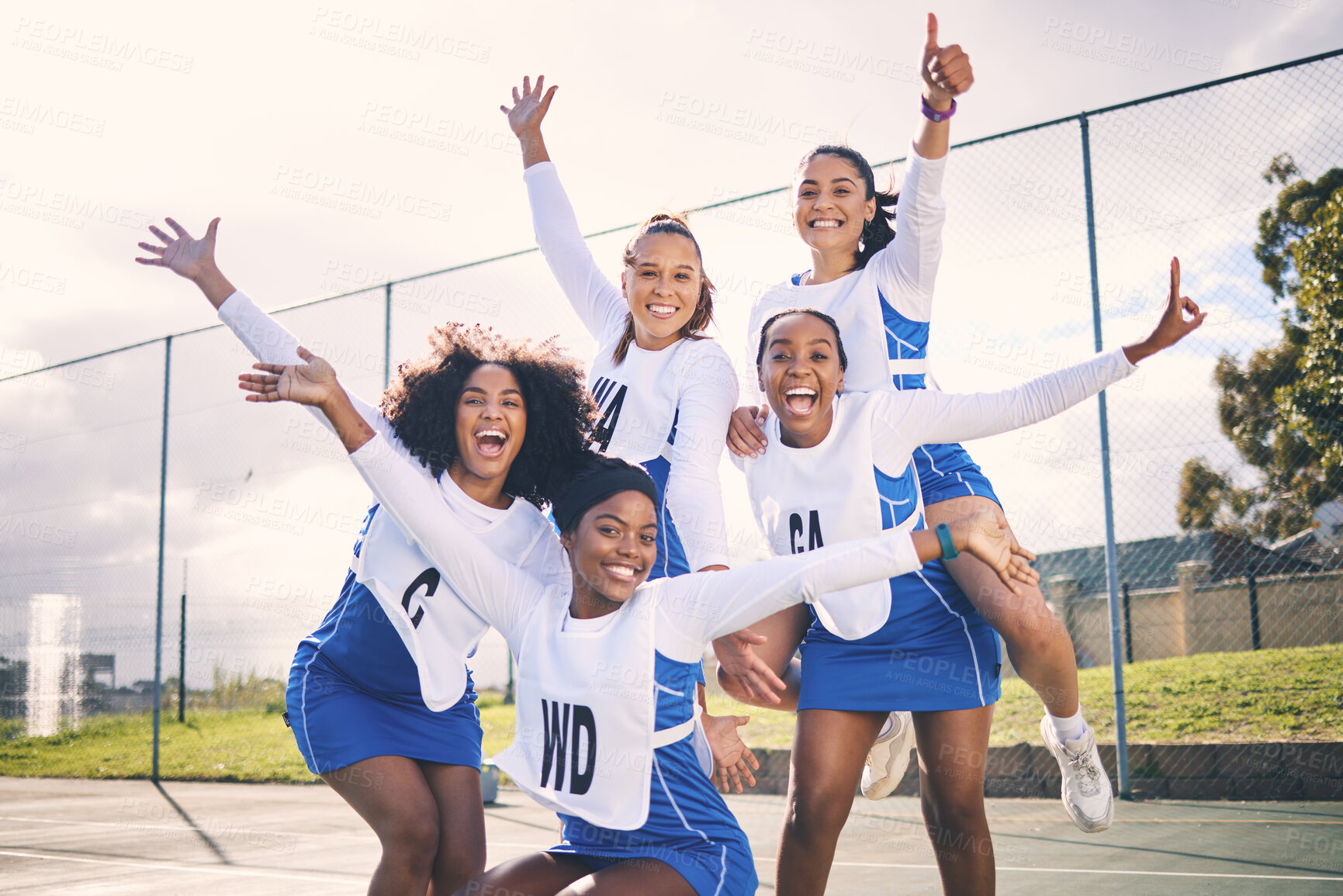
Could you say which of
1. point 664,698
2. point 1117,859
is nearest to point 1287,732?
point 1117,859

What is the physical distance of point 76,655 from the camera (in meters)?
10.1

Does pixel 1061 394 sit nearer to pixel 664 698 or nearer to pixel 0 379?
pixel 664 698

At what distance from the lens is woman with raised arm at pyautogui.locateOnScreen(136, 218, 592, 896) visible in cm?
250

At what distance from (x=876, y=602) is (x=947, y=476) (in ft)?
1.38

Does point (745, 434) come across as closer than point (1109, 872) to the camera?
Yes

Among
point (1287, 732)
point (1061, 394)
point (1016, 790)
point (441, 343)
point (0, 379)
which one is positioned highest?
point (0, 379)

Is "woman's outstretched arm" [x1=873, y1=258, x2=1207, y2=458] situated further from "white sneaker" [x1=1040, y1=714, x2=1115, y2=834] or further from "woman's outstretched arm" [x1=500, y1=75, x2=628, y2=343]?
"white sneaker" [x1=1040, y1=714, x2=1115, y2=834]

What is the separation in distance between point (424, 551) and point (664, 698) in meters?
0.67

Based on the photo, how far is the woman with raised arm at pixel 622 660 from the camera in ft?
6.91

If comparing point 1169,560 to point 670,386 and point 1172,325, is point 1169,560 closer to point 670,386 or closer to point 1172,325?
point 1172,325

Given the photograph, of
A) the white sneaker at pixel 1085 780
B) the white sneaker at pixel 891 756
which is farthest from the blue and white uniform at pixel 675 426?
the white sneaker at pixel 1085 780

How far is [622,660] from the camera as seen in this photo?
2.17 metres

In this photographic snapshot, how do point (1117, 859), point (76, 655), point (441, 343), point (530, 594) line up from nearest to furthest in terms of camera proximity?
1. point (530, 594)
2. point (441, 343)
3. point (1117, 859)
4. point (76, 655)

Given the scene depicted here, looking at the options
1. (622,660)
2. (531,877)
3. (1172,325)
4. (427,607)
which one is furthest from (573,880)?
(1172,325)
